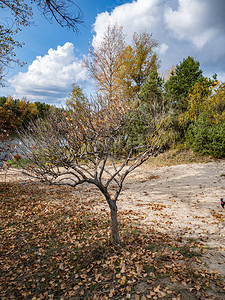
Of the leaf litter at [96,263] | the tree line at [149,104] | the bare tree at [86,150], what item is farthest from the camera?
the tree line at [149,104]

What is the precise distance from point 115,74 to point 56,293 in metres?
19.2

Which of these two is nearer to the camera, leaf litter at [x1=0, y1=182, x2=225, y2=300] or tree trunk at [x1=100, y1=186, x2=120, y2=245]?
leaf litter at [x1=0, y1=182, x2=225, y2=300]

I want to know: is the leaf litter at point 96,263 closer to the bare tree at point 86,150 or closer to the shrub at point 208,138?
the bare tree at point 86,150

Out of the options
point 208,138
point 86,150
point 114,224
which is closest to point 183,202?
point 114,224

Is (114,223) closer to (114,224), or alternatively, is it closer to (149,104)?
(114,224)

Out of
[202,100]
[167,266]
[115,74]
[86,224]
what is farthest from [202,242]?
[115,74]

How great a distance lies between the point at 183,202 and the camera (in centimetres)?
645

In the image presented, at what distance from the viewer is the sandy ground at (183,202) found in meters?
4.08

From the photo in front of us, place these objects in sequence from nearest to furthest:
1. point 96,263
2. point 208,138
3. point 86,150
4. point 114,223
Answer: point 96,263
point 114,223
point 86,150
point 208,138

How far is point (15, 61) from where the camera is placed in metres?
6.23

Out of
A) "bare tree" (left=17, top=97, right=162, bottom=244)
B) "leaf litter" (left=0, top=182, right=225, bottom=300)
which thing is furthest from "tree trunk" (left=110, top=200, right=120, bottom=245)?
"leaf litter" (left=0, top=182, right=225, bottom=300)

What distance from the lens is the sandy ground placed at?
4.08 metres

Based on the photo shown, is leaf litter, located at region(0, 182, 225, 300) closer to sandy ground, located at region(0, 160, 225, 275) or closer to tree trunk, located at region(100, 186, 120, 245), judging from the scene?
tree trunk, located at region(100, 186, 120, 245)

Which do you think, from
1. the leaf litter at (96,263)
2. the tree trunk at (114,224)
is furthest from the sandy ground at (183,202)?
the tree trunk at (114,224)
